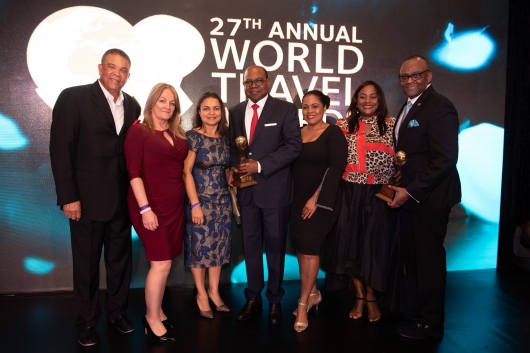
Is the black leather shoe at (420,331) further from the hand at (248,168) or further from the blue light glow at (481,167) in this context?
the blue light glow at (481,167)

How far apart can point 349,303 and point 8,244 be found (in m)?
3.08

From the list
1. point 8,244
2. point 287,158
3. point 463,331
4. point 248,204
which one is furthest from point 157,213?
point 463,331

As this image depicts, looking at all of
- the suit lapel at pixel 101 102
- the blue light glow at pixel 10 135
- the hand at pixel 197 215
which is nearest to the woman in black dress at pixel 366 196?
Result: the hand at pixel 197 215

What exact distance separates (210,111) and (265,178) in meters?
0.64

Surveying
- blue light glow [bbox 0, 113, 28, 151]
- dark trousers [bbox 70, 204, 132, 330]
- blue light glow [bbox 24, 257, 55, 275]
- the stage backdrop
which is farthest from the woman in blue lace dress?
blue light glow [bbox 0, 113, 28, 151]

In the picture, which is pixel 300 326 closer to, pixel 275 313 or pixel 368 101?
pixel 275 313

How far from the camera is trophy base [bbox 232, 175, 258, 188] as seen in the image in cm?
318

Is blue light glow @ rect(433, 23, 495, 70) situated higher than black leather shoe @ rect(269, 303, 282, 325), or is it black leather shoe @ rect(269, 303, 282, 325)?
blue light glow @ rect(433, 23, 495, 70)

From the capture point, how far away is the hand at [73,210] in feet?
9.28

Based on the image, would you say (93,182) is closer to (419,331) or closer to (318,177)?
(318,177)

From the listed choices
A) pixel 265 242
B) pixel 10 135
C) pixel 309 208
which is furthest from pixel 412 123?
pixel 10 135

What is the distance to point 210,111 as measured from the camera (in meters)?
3.20

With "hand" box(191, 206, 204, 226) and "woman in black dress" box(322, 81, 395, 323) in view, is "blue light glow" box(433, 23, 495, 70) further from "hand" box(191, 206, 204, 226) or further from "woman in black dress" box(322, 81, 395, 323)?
"hand" box(191, 206, 204, 226)

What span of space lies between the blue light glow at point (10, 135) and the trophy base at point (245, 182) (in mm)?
2055
